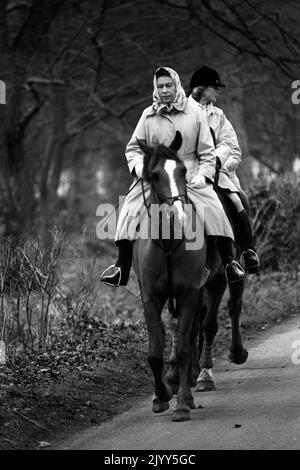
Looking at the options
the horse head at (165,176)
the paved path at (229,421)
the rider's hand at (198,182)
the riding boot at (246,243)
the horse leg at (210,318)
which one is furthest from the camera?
the riding boot at (246,243)

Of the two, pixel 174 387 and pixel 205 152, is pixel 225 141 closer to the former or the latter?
pixel 205 152

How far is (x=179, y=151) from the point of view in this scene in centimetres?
1037

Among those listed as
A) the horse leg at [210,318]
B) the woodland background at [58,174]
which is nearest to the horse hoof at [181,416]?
the woodland background at [58,174]

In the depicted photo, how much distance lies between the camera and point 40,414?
968 cm

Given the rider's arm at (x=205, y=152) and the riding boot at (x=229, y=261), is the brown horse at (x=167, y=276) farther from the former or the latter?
the riding boot at (x=229, y=261)

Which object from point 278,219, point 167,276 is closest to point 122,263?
point 167,276

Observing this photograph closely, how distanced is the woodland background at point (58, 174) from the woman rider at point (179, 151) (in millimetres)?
1732

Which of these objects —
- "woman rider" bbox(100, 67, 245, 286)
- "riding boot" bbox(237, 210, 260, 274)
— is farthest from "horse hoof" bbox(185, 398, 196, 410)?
"riding boot" bbox(237, 210, 260, 274)

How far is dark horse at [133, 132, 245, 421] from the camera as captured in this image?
948 centimetres

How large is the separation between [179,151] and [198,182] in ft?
1.35

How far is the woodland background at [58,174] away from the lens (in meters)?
11.8

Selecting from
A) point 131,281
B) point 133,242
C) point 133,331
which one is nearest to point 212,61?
point 131,281

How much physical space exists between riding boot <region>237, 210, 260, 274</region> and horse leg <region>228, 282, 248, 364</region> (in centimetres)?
26
